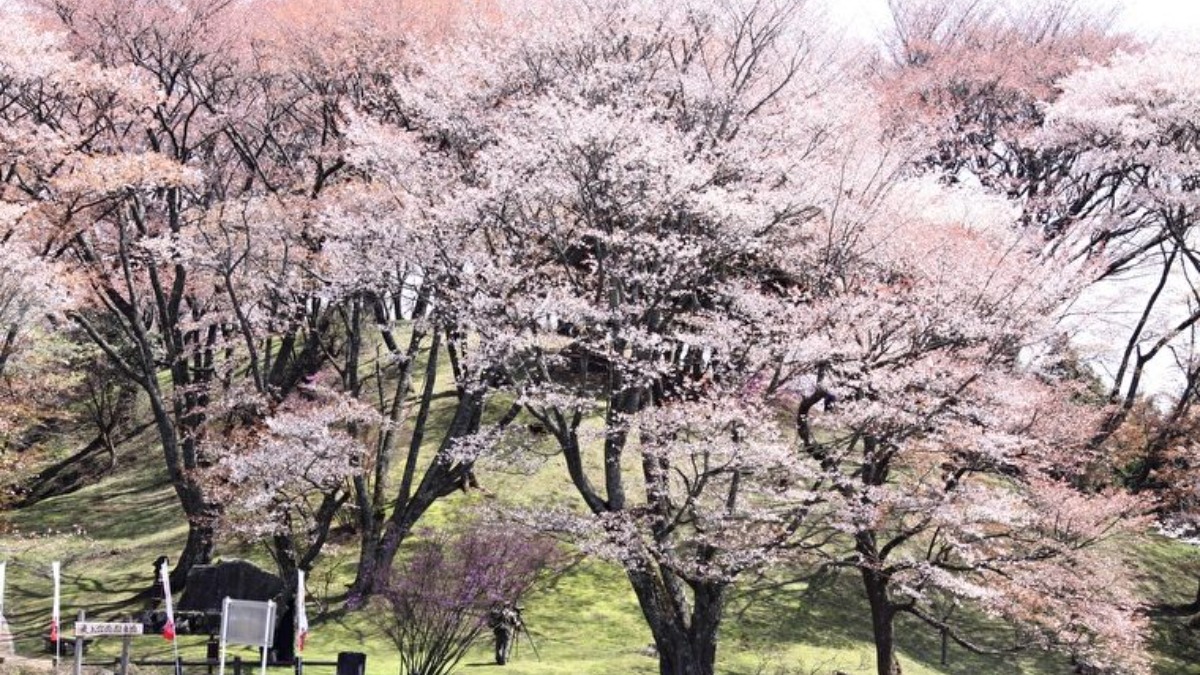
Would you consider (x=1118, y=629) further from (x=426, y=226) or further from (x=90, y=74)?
(x=90, y=74)

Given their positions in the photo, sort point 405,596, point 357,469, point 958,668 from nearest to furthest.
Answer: point 405,596 → point 357,469 → point 958,668

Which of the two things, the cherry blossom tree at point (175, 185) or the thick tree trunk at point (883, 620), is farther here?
the cherry blossom tree at point (175, 185)

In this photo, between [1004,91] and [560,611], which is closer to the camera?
[560,611]

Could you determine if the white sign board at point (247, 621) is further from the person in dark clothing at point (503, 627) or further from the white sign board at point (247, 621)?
the person in dark clothing at point (503, 627)

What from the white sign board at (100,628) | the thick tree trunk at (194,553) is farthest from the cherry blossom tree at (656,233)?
the thick tree trunk at (194,553)

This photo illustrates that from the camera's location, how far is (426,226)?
18500mm

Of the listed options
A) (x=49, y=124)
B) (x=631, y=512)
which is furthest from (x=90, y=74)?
(x=631, y=512)

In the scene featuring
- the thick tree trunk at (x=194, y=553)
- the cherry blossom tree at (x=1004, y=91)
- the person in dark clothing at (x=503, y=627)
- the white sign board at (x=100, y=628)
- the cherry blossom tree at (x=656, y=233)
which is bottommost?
the person in dark clothing at (x=503, y=627)

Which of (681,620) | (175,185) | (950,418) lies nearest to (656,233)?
(950,418)

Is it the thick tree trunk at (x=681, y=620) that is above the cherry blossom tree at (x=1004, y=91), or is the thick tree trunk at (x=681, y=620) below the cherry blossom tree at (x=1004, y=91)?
below

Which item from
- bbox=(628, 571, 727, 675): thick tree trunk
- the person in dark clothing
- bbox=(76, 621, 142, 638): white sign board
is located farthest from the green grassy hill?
bbox=(76, 621, 142, 638): white sign board

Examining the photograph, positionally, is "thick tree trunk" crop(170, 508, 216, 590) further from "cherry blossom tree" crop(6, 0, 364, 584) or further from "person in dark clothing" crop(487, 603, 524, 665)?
"person in dark clothing" crop(487, 603, 524, 665)

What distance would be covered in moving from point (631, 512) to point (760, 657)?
15.7 feet

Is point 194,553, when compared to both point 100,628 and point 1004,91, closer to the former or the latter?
point 100,628
